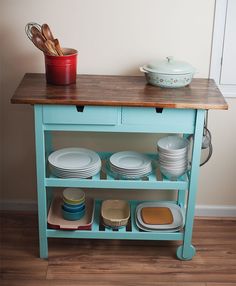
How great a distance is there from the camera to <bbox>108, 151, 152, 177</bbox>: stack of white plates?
100 inches

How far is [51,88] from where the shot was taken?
248 centimetres

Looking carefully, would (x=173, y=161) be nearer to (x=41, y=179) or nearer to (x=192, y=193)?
(x=192, y=193)

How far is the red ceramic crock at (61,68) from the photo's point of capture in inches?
96.7

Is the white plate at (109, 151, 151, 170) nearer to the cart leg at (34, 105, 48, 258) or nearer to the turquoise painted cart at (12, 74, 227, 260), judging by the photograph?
the turquoise painted cart at (12, 74, 227, 260)

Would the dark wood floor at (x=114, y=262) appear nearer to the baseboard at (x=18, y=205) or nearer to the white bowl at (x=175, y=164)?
the baseboard at (x=18, y=205)

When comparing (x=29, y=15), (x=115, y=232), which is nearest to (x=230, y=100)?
(x=115, y=232)

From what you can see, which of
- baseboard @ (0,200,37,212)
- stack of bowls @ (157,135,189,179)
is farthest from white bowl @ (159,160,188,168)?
baseboard @ (0,200,37,212)

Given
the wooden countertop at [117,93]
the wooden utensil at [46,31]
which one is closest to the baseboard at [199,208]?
the wooden countertop at [117,93]

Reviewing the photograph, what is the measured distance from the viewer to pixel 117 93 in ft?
8.02

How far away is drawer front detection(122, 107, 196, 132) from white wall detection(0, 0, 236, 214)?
1.53 ft

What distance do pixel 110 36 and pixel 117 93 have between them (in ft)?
1.39

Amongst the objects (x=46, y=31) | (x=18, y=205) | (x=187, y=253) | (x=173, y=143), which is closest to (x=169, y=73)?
(x=173, y=143)

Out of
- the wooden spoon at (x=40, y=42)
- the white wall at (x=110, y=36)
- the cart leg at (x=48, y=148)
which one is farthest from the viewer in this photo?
the cart leg at (x=48, y=148)

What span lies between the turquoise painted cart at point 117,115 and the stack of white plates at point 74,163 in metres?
0.04
